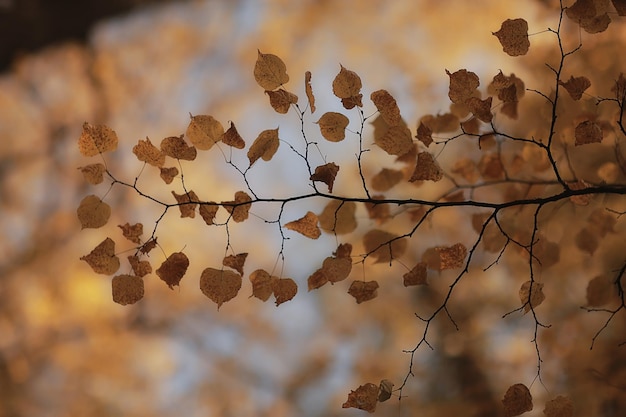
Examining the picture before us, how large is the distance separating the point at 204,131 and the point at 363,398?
0.28m

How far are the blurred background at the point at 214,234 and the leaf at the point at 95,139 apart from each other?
32.9 inches

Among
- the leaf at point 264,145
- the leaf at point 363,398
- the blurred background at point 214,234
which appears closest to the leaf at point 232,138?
the leaf at point 264,145

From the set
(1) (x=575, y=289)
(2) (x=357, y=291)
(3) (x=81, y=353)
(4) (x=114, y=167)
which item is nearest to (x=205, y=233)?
(4) (x=114, y=167)

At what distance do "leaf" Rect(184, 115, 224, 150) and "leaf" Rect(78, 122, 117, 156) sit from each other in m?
0.07

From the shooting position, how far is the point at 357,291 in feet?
2.02

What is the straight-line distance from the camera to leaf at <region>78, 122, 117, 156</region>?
1.88 ft

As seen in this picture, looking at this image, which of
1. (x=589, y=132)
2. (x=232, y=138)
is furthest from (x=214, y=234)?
(x=589, y=132)

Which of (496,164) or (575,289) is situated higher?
(575,289)

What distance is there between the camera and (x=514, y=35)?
22.0 inches

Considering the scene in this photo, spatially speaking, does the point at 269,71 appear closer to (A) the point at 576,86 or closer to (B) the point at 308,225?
(B) the point at 308,225

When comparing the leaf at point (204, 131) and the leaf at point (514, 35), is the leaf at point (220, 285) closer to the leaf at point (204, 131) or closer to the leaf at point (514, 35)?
the leaf at point (204, 131)

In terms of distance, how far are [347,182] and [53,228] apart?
2.44ft

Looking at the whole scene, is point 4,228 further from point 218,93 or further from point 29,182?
point 218,93

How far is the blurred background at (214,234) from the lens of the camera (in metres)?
1.41
